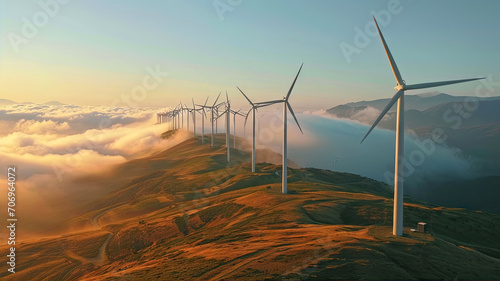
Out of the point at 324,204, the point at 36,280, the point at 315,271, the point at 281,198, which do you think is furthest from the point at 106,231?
the point at 315,271

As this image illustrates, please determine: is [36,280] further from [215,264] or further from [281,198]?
[281,198]

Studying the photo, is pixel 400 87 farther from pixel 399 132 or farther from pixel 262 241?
pixel 262 241

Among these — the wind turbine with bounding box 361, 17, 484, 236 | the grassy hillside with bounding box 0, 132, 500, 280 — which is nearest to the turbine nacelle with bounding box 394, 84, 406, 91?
the wind turbine with bounding box 361, 17, 484, 236

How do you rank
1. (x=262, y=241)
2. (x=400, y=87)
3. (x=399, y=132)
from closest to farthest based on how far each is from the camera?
(x=399, y=132)
(x=262, y=241)
(x=400, y=87)

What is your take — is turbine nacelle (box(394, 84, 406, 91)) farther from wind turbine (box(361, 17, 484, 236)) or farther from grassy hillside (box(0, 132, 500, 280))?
grassy hillside (box(0, 132, 500, 280))

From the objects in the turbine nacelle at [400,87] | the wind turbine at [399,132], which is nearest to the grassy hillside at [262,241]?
the wind turbine at [399,132]

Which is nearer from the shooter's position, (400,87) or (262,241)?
(262,241)

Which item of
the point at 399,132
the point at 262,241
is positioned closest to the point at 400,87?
the point at 399,132

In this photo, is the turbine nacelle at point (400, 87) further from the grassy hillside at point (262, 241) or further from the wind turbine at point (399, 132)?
the grassy hillside at point (262, 241)
